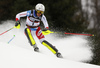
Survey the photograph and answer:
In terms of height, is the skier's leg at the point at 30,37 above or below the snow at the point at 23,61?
below

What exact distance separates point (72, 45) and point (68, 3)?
3992 millimetres

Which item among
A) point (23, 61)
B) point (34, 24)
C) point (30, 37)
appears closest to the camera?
point (23, 61)

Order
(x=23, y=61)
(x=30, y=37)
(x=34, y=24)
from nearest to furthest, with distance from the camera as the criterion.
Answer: (x=23, y=61), (x=30, y=37), (x=34, y=24)

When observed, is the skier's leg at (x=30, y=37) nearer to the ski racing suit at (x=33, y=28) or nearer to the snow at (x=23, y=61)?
the ski racing suit at (x=33, y=28)

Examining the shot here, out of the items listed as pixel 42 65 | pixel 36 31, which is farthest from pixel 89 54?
pixel 42 65

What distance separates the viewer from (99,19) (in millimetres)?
16031

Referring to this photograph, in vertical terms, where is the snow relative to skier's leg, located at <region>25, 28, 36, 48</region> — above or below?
above

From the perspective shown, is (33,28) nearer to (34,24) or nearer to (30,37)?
(34,24)

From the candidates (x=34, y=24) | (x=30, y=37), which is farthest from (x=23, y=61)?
(x=34, y=24)

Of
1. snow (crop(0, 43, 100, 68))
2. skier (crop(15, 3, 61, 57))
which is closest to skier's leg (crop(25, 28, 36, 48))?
Answer: skier (crop(15, 3, 61, 57))

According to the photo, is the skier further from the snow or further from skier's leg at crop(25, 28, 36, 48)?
the snow

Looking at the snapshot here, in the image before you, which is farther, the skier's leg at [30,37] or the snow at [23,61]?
the skier's leg at [30,37]

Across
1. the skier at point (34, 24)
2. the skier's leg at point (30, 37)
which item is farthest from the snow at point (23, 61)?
the skier at point (34, 24)

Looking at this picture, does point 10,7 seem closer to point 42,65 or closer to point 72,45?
point 72,45
